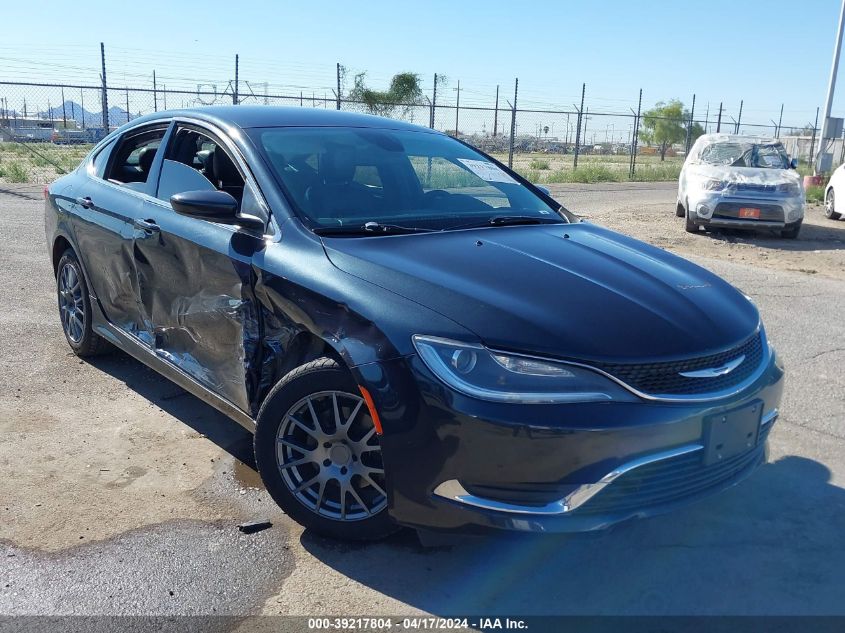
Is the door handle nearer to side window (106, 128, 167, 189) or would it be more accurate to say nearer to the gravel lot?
side window (106, 128, 167, 189)

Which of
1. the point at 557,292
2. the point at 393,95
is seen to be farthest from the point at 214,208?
the point at 393,95

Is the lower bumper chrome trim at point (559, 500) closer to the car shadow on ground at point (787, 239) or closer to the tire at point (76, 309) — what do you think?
the tire at point (76, 309)

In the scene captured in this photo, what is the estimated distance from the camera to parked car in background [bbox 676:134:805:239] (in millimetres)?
11344

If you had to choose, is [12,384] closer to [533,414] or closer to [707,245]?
[533,414]

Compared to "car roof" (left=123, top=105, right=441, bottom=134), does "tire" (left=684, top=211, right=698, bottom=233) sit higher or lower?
lower

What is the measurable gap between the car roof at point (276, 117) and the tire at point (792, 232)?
8899 millimetres

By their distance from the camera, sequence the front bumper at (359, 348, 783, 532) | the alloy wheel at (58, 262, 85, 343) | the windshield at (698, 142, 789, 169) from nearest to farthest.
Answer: the front bumper at (359, 348, 783, 532)
the alloy wheel at (58, 262, 85, 343)
the windshield at (698, 142, 789, 169)

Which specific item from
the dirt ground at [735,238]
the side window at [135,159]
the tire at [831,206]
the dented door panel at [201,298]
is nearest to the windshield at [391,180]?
the dented door panel at [201,298]

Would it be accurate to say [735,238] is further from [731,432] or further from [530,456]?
[530,456]

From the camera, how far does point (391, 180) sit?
13.1ft

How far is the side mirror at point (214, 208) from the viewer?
3.33m

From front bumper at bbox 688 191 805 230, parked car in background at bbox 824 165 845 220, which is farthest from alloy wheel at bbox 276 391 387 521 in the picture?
parked car in background at bbox 824 165 845 220

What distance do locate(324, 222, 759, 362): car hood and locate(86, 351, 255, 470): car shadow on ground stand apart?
1.39 metres

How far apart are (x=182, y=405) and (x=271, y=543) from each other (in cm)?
164
